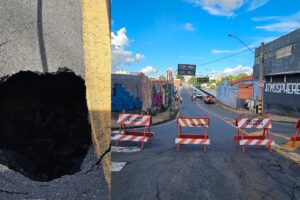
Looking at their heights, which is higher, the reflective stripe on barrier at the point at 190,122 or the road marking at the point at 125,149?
the reflective stripe on barrier at the point at 190,122

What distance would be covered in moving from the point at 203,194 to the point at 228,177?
1377mm

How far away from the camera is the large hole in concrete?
2361 millimetres

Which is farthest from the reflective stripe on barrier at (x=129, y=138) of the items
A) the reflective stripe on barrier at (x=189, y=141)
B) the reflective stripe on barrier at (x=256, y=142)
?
the reflective stripe on barrier at (x=256, y=142)

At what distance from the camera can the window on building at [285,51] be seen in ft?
105

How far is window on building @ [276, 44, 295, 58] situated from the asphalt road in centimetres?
2549

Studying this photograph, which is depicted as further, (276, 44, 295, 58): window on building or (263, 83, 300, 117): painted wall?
(276, 44, 295, 58): window on building

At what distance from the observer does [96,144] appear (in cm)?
253

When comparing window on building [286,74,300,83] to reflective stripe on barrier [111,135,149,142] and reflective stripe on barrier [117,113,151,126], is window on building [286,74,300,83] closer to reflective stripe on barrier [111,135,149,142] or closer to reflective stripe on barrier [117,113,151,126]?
reflective stripe on barrier [117,113,151,126]

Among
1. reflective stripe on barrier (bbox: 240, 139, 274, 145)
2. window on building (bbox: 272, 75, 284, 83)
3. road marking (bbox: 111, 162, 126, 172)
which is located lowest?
road marking (bbox: 111, 162, 126, 172)

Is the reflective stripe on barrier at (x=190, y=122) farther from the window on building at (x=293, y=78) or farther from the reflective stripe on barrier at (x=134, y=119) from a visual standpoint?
the window on building at (x=293, y=78)

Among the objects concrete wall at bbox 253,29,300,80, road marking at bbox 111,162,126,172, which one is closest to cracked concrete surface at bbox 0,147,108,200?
road marking at bbox 111,162,126,172

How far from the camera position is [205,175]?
6559 millimetres

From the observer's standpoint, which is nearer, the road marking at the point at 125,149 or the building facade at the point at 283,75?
the road marking at the point at 125,149

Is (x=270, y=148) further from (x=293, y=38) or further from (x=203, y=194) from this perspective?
(x=293, y=38)
